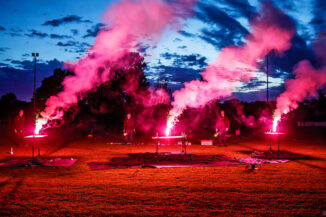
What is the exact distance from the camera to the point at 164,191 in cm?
770

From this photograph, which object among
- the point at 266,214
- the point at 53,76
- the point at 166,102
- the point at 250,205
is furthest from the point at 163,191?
the point at 53,76

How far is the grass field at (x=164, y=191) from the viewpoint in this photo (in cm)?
612

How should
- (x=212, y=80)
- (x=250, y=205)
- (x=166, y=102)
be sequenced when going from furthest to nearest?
(x=166, y=102), (x=212, y=80), (x=250, y=205)

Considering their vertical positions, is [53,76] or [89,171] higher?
[53,76]

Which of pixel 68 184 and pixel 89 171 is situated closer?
pixel 68 184

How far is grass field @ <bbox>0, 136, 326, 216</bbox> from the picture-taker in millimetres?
6123

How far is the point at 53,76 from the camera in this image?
3438cm

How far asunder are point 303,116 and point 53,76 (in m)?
32.4

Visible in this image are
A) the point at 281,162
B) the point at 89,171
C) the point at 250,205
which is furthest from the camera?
the point at 281,162

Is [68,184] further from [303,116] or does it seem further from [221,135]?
[303,116]

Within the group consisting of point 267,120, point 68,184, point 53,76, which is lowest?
point 68,184

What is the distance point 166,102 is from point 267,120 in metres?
13.8

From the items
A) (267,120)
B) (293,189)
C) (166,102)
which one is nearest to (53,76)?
(166,102)

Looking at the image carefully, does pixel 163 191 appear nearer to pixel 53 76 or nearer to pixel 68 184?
pixel 68 184
